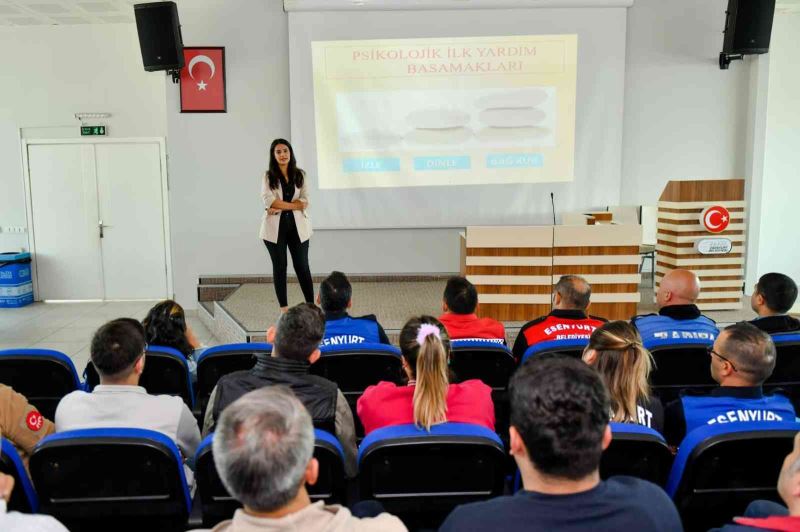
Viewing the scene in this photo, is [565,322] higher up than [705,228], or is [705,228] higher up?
[705,228]

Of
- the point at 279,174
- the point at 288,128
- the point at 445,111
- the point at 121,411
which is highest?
the point at 445,111

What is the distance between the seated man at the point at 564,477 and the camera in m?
1.14

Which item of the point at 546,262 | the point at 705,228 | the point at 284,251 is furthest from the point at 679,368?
the point at 284,251

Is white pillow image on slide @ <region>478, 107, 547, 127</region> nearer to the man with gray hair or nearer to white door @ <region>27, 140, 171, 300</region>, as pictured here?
white door @ <region>27, 140, 171, 300</region>

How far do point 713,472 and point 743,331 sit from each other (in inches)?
23.2

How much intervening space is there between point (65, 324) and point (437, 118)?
4548mm

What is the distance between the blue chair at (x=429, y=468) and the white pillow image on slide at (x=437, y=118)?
213 inches

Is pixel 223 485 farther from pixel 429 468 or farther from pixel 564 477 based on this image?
pixel 564 477

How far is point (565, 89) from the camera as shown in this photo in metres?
6.89

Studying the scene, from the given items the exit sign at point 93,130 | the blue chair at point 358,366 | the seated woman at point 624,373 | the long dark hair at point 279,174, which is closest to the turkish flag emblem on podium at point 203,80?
the exit sign at point 93,130

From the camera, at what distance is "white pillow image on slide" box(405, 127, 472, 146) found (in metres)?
6.94

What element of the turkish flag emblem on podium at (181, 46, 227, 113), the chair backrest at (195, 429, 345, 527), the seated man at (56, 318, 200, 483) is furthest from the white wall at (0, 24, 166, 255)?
the chair backrest at (195, 429, 345, 527)

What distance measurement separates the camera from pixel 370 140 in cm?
694

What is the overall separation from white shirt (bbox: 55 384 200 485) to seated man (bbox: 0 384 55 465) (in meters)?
0.10
